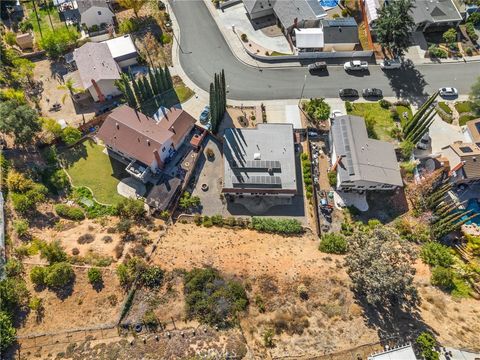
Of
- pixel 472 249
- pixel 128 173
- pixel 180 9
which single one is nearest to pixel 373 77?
pixel 472 249

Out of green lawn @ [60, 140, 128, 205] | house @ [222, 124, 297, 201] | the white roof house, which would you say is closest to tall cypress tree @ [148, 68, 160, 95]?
green lawn @ [60, 140, 128, 205]

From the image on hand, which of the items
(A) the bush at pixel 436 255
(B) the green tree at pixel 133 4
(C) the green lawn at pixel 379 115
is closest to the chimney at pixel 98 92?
(B) the green tree at pixel 133 4

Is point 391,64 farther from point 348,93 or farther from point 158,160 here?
point 158,160

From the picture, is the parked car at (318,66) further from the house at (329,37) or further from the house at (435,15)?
the house at (435,15)

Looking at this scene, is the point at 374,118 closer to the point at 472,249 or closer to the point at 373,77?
the point at 373,77

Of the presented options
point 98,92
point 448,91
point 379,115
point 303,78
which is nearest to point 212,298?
point 98,92

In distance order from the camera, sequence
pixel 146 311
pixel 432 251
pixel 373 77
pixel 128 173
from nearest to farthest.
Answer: pixel 146 311
pixel 432 251
pixel 128 173
pixel 373 77
